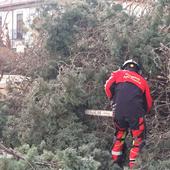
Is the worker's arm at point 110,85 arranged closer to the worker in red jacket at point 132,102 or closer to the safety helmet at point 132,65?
the worker in red jacket at point 132,102

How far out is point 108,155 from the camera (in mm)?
6027

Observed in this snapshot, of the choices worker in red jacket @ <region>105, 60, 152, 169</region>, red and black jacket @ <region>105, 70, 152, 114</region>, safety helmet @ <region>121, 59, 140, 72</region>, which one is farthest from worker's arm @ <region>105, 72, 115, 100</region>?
safety helmet @ <region>121, 59, 140, 72</region>

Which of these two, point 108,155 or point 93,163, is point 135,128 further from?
point 93,163

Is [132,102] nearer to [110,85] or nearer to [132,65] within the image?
[110,85]

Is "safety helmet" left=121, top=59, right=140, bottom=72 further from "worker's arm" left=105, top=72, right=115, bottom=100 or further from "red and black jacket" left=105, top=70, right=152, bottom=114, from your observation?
"worker's arm" left=105, top=72, right=115, bottom=100

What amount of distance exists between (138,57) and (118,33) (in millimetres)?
531

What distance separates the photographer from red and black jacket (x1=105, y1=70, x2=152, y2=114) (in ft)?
19.1

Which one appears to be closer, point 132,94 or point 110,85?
point 132,94

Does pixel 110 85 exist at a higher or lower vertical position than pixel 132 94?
higher

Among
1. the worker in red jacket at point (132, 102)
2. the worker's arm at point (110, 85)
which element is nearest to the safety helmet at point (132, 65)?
the worker in red jacket at point (132, 102)

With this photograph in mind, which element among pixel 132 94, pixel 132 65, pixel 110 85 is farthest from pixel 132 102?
pixel 132 65

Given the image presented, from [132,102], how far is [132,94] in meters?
0.12

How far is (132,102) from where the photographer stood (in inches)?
229

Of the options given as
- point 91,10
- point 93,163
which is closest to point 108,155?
point 93,163
